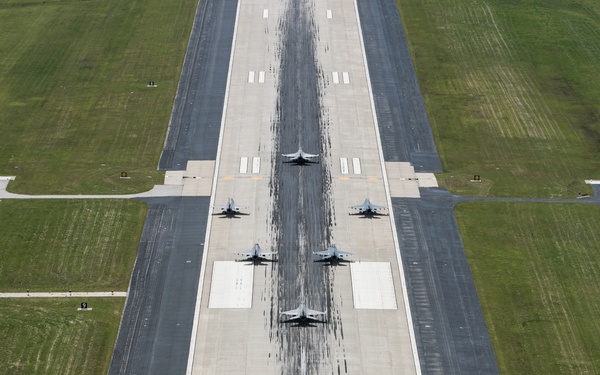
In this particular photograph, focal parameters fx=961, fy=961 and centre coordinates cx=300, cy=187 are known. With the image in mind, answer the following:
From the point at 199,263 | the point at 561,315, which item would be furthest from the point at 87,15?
the point at 561,315

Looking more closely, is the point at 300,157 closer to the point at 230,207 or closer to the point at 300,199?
the point at 300,199

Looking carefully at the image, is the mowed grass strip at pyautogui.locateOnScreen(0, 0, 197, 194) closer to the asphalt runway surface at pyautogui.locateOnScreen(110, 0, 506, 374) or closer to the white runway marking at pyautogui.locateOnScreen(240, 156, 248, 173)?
the asphalt runway surface at pyautogui.locateOnScreen(110, 0, 506, 374)

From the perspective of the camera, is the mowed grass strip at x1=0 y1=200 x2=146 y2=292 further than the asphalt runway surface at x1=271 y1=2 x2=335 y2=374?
Yes

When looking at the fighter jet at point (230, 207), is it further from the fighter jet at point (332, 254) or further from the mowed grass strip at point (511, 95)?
the mowed grass strip at point (511, 95)

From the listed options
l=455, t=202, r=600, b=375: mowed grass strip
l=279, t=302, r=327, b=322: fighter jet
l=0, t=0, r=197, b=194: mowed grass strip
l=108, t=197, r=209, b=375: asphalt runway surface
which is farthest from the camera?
l=0, t=0, r=197, b=194: mowed grass strip

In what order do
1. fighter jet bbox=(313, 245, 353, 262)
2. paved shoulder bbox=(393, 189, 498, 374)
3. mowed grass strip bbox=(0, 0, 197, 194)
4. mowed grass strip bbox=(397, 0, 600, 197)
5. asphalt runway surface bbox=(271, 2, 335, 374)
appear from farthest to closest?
mowed grass strip bbox=(397, 0, 600, 197) → mowed grass strip bbox=(0, 0, 197, 194) → fighter jet bbox=(313, 245, 353, 262) → asphalt runway surface bbox=(271, 2, 335, 374) → paved shoulder bbox=(393, 189, 498, 374)

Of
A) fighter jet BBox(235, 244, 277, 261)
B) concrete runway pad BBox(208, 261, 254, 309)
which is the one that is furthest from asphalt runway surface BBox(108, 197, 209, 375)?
fighter jet BBox(235, 244, 277, 261)

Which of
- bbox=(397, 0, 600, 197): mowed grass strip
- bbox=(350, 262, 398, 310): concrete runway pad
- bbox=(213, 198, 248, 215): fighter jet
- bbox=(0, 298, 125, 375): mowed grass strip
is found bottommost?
bbox=(0, 298, 125, 375): mowed grass strip

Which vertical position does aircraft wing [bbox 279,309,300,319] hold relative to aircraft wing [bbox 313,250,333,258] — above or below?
below
